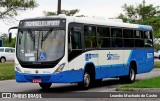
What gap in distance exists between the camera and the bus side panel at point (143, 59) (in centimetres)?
2488

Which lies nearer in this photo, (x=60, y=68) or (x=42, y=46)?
(x=60, y=68)

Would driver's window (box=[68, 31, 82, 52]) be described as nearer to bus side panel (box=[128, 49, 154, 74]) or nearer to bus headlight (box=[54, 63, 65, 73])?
bus headlight (box=[54, 63, 65, 73])

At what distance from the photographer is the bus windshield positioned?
18.4 metres

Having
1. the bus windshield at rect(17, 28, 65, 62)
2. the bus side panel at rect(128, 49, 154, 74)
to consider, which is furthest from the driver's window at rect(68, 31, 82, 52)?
the bus side panel at rect(128, 49, 154, 74)

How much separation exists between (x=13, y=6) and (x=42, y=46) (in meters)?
24.3

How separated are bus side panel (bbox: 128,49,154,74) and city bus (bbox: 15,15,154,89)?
2.56m

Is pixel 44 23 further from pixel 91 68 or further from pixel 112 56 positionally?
pixel 112 56

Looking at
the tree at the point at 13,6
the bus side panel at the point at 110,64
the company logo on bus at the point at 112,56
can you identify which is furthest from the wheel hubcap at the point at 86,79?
the tree at the point at 13,6

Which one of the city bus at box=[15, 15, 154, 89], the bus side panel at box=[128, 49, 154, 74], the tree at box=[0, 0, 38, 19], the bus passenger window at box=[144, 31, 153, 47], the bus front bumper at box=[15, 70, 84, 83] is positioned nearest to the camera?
the bus front bumper at box=[15, 70, 84, 83]

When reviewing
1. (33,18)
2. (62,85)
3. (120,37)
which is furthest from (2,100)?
(120,37)

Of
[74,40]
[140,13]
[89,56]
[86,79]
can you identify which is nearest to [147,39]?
[89,56]

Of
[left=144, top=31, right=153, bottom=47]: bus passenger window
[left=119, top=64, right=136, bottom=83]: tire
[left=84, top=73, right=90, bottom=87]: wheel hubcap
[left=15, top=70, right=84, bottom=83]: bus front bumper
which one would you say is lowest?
[left=119, top=64, right=136, bottom=83]: tire

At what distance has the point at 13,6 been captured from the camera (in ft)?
139

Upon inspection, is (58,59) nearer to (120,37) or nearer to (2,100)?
(2,100)
